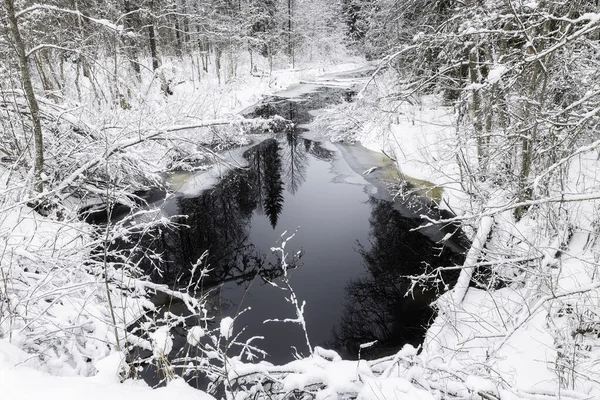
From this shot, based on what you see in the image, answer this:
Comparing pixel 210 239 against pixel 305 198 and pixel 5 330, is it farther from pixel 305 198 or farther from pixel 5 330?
pixel 5 330

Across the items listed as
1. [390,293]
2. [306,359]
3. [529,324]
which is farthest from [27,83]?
[529,324]

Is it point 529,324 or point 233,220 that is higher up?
point 529,324

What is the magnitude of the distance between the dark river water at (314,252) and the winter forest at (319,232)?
0.06m

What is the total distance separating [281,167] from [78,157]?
25.0 feet

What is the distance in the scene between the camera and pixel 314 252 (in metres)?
9.12

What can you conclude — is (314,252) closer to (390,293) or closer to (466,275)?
(390,293)

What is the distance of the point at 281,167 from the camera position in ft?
47.0

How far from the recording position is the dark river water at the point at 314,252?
6.93 meters

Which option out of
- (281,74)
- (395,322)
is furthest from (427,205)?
(281,74)

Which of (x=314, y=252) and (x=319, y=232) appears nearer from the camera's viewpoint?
(x=314, y=252)

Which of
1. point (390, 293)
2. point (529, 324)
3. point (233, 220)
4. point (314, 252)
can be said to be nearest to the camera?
point (529, 324)

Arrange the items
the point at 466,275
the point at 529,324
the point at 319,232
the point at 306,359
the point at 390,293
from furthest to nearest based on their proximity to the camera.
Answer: the point at 319,232
the point at 390,293
the point at 466,275
the point at 529,324
the point at 306,359

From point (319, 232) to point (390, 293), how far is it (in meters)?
2.81

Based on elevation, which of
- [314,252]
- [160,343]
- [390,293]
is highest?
[160,343]
